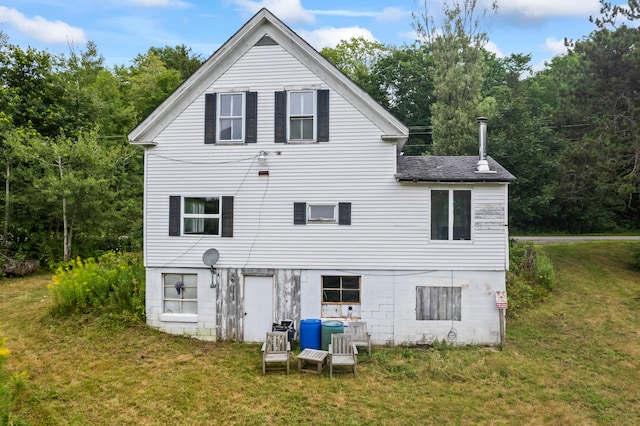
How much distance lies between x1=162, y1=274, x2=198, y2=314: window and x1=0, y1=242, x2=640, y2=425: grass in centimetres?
89

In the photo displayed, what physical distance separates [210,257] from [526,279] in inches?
547

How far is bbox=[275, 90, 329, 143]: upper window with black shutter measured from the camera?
11695 millimetres

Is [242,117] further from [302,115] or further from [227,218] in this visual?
[227,218]

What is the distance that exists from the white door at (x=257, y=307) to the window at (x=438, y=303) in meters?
4.43

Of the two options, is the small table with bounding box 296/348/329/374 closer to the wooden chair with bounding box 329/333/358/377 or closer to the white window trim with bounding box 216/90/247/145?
the wooden chair with bounding box 329/333/358/377

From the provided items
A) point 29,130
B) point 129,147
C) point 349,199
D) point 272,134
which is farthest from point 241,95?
point 129,147

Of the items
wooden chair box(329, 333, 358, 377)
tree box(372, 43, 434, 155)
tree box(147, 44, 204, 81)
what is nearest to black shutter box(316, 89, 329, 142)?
wooden chair box(329, 333, 358, 377)

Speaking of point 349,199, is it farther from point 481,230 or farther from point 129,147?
point 129,147

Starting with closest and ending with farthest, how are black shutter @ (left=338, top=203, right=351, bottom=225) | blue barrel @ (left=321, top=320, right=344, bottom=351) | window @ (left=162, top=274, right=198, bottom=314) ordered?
blue barrel @ (left=321, top=320, right=344, bottom=351)
black shutter @ (left=338, top=203, right=351, bottom=225)
window @ (left=162, top=274, right=198, bottom=314)

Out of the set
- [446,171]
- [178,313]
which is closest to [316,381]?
[178,313]

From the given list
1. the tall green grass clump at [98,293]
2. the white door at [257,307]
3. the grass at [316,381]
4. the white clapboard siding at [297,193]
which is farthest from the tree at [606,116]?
the tall green grass clump at [98,293]

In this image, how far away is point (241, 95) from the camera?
12.0 metres

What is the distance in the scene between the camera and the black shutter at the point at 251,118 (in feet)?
38.8

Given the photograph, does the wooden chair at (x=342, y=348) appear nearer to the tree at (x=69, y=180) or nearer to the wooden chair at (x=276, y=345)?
the wooden chair at (x=276, y=345)
